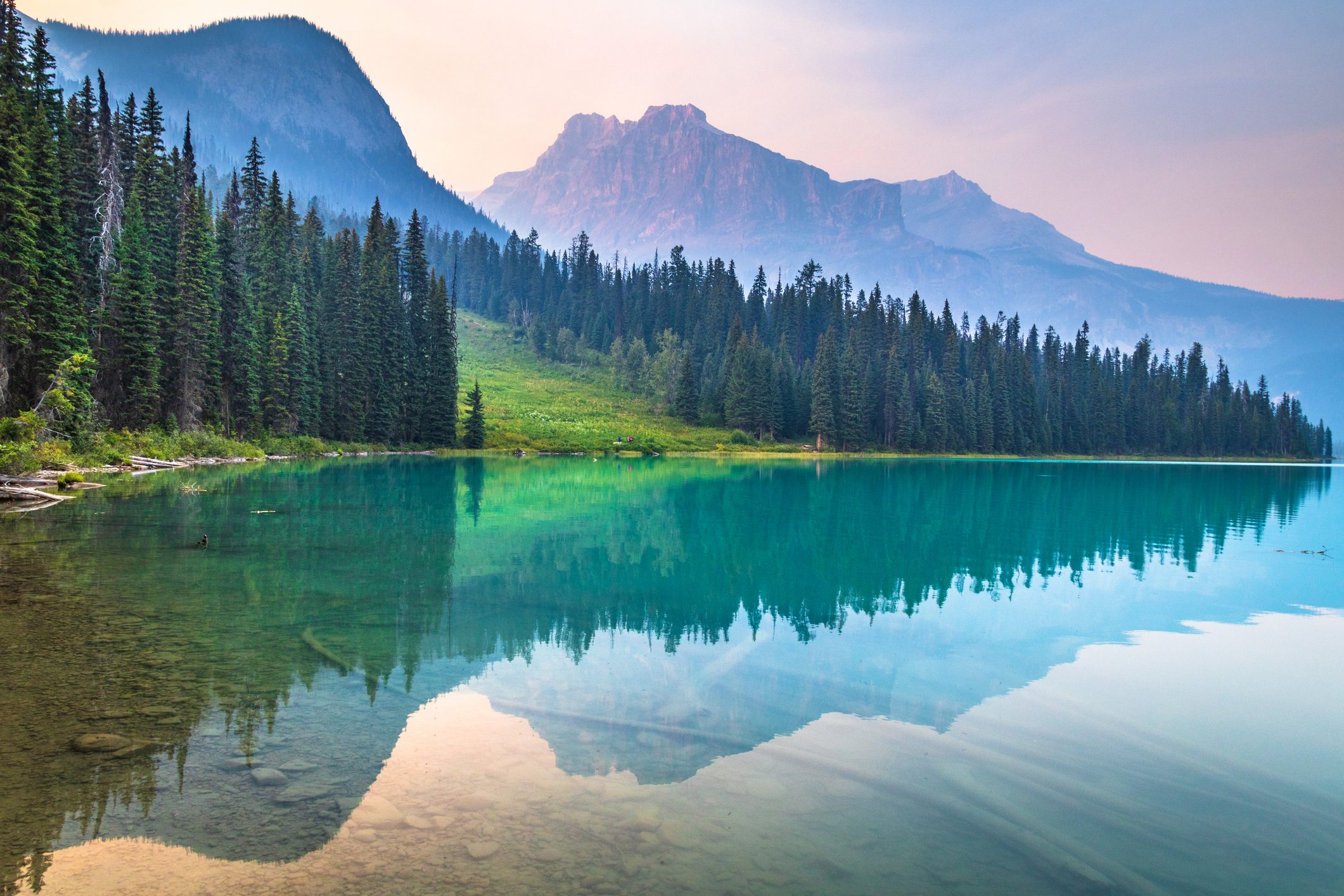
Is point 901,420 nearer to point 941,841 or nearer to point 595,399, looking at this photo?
point 595,399

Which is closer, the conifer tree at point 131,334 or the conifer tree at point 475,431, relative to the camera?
the conifer tree at point 131,334

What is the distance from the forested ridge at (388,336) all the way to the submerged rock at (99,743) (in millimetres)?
33459

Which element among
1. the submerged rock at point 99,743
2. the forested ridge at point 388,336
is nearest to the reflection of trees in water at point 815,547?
the submerged rock at point 99,743

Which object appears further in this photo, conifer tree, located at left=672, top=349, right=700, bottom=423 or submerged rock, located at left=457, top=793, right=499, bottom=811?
conifer tree, located at left=672, top=349, right=700, bottom=423

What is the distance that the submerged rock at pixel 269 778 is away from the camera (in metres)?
6.88

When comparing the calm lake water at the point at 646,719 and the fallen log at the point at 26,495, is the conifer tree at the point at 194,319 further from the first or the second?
the calm lake water at the point at 646,719

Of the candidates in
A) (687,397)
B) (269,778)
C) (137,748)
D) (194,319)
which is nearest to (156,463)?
(194,319)

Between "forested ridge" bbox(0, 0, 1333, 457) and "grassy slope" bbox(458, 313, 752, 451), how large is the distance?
15.9 ft

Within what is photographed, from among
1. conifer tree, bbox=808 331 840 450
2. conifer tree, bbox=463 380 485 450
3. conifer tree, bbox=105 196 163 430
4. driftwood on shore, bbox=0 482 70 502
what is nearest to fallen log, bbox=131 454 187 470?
conifer tree, bbox=105 196 163 430

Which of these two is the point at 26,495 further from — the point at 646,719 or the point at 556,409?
the point at 556,409

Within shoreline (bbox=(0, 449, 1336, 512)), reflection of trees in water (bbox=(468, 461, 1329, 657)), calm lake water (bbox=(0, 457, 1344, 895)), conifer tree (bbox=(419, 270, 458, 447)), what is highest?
conifer tree (bbox=(419, 270, 458, 447))

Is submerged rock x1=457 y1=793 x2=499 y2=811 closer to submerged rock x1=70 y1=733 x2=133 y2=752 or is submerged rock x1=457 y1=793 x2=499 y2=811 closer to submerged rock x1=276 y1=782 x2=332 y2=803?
submerged rock x1=276 y1=782 x2=332 y2=803

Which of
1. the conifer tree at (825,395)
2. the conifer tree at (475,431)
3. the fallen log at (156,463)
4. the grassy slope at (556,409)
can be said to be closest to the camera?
the fallen log at (156,463)

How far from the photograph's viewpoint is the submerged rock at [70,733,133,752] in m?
7.29
